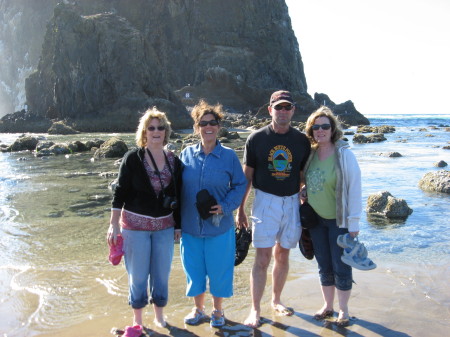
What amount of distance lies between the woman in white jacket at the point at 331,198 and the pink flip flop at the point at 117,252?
1827mm

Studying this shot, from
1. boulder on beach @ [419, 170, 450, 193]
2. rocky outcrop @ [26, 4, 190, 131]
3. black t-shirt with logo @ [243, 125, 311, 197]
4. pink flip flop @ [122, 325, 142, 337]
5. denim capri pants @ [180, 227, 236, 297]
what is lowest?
pink flip flop @ [122, 325, 142, 337]

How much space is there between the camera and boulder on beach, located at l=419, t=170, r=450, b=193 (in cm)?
1099

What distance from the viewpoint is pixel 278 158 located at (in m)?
4.11

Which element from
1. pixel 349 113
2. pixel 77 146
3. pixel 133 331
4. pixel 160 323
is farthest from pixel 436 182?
pixel 349 113

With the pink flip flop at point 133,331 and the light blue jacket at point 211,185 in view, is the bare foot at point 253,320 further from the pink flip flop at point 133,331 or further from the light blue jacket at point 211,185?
the pink flip flop at point 133,331

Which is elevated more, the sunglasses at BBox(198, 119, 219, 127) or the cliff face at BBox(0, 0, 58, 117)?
the cliff face at BBox(0, 0, 58, 117)

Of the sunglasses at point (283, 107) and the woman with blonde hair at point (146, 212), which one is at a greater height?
the sunglasses at point (283, 107)

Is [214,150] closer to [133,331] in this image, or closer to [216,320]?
[216,320]

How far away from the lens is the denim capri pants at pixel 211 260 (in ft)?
13.0

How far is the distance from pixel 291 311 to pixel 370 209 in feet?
16.8

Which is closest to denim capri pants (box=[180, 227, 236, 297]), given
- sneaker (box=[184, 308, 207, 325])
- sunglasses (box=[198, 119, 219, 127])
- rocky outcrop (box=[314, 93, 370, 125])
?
sneaker (box=[184, 308, 207, 325])

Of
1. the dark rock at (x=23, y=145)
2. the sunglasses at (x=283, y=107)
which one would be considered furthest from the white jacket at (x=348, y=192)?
the dark rock at (x=23, y=145)

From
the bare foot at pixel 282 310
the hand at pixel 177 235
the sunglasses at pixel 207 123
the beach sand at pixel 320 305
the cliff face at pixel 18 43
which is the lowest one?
the beach sand at pixel 320 305

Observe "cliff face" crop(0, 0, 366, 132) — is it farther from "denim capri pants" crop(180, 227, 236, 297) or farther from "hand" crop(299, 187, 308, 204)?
"denim capri pants" crop(180, 227, 236, 297)
